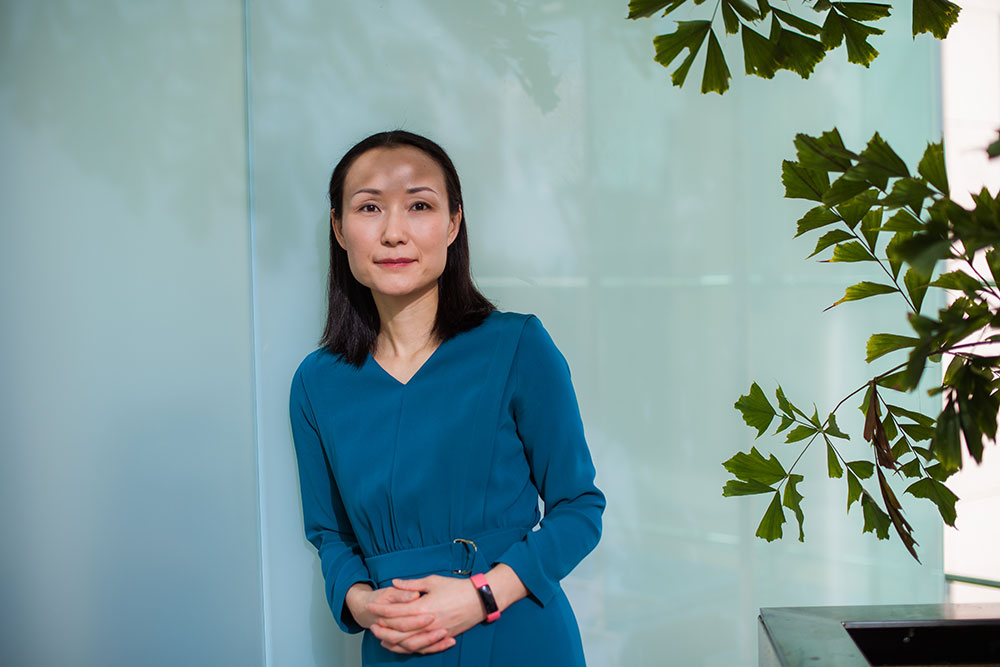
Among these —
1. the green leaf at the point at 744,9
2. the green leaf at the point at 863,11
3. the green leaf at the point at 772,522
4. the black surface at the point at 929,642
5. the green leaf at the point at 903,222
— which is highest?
the green leaf at the point at 863,11

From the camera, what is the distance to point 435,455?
157 centimetres

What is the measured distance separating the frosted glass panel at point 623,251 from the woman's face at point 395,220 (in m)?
0.46

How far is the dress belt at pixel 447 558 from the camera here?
5.04ft

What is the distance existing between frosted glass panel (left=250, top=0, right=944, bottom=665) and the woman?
406 mm

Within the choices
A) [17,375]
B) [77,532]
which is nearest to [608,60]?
[17,375]

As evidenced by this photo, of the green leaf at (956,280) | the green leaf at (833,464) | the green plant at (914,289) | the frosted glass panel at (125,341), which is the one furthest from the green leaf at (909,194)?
the frosted glass panel at (125,341)

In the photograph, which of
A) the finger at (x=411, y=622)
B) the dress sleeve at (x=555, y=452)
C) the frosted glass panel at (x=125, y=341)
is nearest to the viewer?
the finger at (x=411, y=622)

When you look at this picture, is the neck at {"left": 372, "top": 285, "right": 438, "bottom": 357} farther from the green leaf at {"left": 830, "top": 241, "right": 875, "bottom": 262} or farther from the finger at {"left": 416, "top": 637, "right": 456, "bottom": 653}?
the green leaf at {"left": 830, "top": 241, "right": 875, "bottom": 262}

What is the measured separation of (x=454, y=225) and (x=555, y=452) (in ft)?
1.82

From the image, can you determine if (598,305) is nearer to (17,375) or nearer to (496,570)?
(496,570)

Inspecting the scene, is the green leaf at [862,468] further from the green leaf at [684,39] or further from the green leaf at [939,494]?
the green leaf at [684,39]

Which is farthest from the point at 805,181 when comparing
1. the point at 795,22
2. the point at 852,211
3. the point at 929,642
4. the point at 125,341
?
the point at 125,341

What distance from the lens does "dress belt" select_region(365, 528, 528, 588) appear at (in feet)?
5.04

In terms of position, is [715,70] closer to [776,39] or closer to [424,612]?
[776,39]
